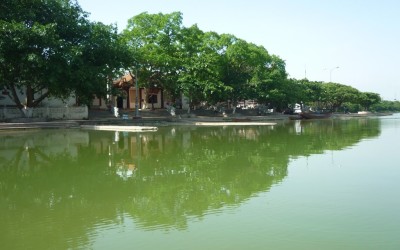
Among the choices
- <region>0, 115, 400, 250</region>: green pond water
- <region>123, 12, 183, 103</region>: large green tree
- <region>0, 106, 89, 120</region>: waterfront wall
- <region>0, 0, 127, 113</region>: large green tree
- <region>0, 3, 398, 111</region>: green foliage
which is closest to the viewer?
<region>0, 115, 400, 250</region>: green pond water

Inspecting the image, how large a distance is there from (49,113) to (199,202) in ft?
97.3

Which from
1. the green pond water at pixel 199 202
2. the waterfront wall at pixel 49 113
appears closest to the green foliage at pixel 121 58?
the waterfront wall at pixel 49 113

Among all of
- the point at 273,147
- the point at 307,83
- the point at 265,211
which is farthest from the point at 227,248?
the point at 307,83

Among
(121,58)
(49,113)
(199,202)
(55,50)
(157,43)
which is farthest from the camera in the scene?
(157,43)

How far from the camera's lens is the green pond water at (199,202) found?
595 cm

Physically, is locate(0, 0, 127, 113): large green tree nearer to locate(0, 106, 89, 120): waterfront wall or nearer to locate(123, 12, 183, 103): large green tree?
locate(0, 106, 89, 120): waterfront wall

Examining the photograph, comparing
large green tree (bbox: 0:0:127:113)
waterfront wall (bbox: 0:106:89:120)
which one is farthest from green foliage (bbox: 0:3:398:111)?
waterfront wall (bbox: 0:106:89:120)

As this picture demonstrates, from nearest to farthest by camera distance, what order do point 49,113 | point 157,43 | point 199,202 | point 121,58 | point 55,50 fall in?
1. point 199,202
2. point 55,50
3. point 121,58
4. point 49,113
5. point 157,43

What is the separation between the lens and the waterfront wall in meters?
32.3

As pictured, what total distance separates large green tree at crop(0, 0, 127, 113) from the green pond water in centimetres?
1494

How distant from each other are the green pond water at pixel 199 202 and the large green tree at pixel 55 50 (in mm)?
14945

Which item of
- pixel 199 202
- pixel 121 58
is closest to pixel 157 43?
pixel 121 58

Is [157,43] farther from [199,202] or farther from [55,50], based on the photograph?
[199,202]

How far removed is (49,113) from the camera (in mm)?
34688
